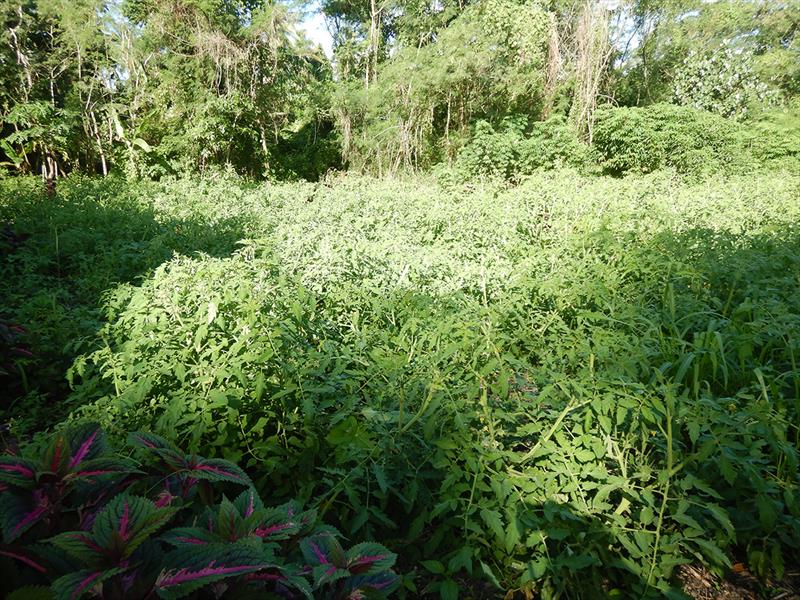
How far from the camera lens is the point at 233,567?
763 mm

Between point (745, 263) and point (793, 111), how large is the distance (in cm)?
1708

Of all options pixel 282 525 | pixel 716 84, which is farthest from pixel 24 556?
pixel 716 84

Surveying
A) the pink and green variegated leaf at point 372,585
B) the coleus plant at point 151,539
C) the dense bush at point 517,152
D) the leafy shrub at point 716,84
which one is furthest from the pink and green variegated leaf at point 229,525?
the leafy shrub at point 716,84

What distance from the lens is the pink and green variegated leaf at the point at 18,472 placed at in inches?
34.8

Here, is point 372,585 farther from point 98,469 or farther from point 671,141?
point 671,141

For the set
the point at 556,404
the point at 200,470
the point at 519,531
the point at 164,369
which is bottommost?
the point at 519,531

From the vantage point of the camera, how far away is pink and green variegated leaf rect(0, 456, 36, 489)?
0.88m

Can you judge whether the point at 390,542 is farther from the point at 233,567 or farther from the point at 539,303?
the point at 539,303

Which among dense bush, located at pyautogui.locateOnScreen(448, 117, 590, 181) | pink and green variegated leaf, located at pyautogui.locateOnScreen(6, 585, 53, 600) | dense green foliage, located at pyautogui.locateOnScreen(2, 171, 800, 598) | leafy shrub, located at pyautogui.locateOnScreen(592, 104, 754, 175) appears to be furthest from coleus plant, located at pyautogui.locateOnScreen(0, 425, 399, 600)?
leafy shrub, located at pyautogui.locateOnScreen(592, 104, 754, 175)

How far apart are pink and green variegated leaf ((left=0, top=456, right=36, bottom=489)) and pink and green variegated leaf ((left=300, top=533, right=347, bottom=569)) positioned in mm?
534

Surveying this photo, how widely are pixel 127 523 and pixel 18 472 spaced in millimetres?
289

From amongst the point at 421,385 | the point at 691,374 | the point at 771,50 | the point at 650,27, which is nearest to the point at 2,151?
the point at 421,385

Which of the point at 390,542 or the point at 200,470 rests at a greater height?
the point at 200,470

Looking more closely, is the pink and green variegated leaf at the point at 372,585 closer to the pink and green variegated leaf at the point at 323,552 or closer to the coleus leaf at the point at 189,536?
the pink and green variegated leaf at the point at 323,552
